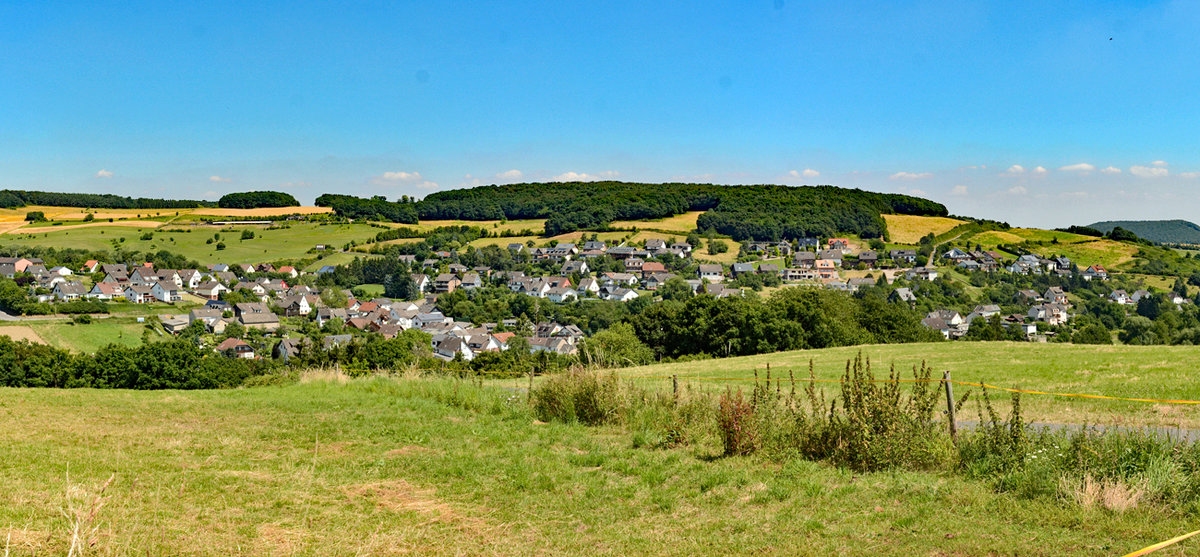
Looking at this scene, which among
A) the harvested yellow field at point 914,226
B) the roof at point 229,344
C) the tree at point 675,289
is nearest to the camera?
the roof at point 229,344

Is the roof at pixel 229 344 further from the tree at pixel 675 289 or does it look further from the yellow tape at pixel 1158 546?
the yellow tape at pixel 1158 546

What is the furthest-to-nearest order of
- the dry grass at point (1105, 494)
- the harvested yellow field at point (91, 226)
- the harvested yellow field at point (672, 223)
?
1. the harvested yellow field at point (672, 223)
2. the harvested yellow field at point (91, 226)
3. the dry grass at point (1105, 494)

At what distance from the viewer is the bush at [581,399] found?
1210 centimetres

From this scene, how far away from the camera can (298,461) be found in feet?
30.1

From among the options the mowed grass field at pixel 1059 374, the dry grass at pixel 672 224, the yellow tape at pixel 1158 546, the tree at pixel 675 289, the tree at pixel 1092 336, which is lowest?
the tree at pixel 1092 336

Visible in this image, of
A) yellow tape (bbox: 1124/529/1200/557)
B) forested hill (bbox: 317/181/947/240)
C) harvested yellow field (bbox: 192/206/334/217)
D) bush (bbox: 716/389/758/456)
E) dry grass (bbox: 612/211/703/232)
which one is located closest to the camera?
yellow tape (bbox: 1124/529/1200/557)

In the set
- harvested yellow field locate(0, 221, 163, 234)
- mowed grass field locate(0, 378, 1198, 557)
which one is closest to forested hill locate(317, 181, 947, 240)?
harvested yellow field locate(0, 221, 163, 234)

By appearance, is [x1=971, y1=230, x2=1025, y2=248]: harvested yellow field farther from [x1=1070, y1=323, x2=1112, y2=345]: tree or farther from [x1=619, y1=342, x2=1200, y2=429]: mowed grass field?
[x1=619, y1=342, x2=1200, y2=429]: mowed grass field

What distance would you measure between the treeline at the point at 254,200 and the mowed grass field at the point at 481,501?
161 metres

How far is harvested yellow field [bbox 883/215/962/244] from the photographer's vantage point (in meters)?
134

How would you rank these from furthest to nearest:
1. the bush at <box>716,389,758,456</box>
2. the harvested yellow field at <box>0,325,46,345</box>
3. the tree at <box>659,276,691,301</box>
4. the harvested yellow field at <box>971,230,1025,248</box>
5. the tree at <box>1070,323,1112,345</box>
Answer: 1. the harvested yellow field at <box>971,230,1025,248</box>
2. the tree at <box>659,276,691,301</box>
3. the tree at <box>1070,323,1112,345</box>
4. the harvested yellow field at <box>0,325,46,345</box>
5. the bush at <box>716,389,758,456</box>

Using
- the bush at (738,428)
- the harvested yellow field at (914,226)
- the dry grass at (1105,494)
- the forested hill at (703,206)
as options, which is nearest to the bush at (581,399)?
the bush at (738,428)

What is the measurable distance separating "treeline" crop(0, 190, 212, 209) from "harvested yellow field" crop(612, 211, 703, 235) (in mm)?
90881

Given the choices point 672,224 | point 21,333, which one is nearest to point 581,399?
point 21,333
